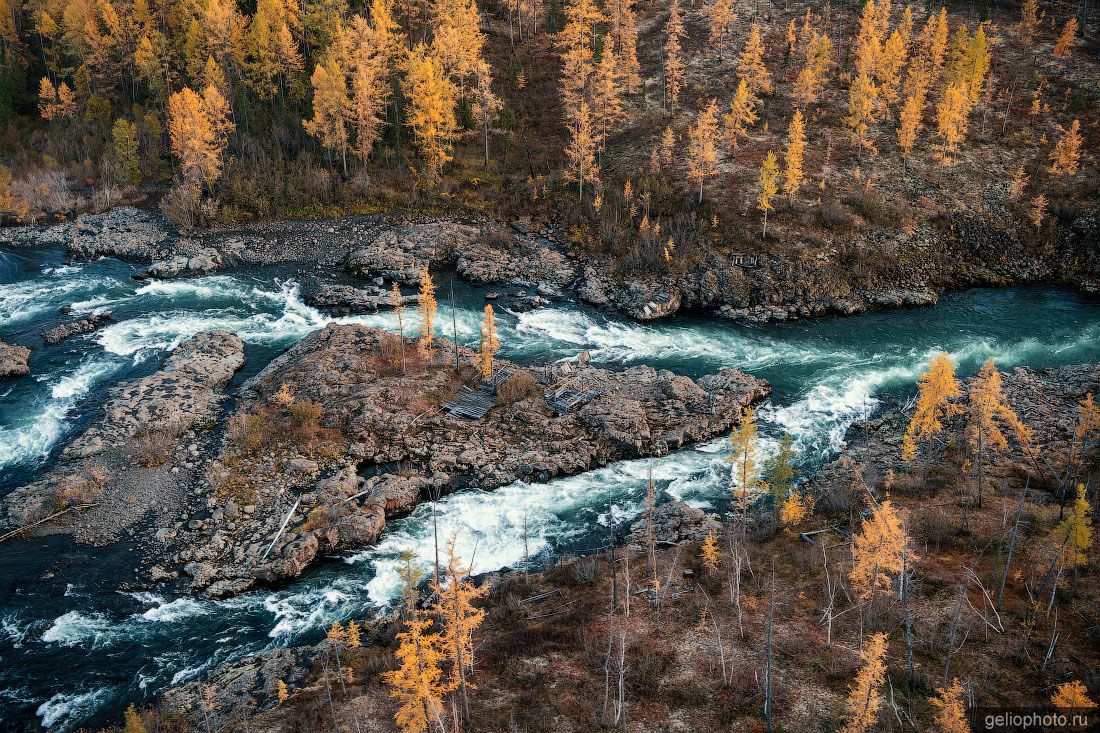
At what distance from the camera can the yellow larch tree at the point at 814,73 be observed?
87.0m

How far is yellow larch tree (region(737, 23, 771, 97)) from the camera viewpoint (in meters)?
90.6

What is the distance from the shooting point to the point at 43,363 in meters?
51.6

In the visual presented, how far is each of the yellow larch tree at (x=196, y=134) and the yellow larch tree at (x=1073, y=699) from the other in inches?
3130

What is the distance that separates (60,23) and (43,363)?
236 feet

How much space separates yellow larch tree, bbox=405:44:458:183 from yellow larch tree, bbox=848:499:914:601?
206ft

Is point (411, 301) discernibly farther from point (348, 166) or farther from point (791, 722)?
point (791, 722)

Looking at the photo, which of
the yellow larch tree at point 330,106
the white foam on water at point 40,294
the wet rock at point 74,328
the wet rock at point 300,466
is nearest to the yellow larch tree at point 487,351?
the wet rock at point 300,466

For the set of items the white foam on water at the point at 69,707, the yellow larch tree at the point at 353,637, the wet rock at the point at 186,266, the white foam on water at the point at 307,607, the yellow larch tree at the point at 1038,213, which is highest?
the yellow larch tree at the point at 1038,213

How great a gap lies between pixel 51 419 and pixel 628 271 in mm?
45450

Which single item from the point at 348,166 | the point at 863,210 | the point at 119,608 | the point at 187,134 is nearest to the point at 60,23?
the point at 187,134

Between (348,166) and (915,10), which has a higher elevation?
(915,10)

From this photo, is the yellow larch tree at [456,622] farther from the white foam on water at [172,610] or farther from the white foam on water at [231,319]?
the white foam on water at [231,319]

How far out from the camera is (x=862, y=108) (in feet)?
263

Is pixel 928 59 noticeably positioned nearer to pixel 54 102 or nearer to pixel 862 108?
pixel 862 108
